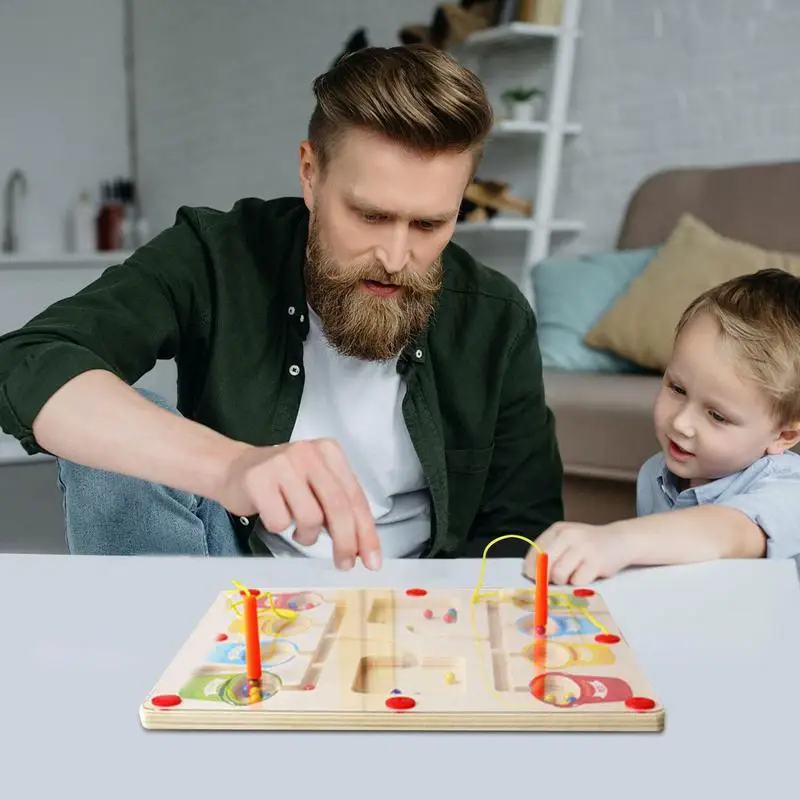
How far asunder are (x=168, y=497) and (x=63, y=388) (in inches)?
10.3

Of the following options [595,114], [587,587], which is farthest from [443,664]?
[595,114]

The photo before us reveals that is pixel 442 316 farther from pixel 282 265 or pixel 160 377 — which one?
pixel 160 377

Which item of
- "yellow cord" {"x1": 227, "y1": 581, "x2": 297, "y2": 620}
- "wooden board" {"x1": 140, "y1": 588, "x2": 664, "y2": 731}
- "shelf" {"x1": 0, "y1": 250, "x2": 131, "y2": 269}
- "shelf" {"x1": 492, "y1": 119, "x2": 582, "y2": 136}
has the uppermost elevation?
"shelf" {"x1": 492, "y1": 119, "x2": 582, "y2": 136}

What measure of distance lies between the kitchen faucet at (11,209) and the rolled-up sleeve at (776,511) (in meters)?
4.19

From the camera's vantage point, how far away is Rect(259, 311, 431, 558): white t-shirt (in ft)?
4.74

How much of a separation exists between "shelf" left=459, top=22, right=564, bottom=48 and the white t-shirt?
2.16 meters

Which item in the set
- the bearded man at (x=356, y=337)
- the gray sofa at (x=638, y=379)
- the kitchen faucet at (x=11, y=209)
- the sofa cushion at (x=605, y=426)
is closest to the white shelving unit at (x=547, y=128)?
the gray sofa at (x=638, y=379)

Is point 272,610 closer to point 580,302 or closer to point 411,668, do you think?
point 411,668

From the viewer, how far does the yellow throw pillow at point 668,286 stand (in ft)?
7.92

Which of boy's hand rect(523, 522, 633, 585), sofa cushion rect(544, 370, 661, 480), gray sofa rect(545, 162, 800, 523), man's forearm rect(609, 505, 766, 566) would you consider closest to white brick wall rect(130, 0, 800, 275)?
gray sofa rect(545, 162, 800, 523)

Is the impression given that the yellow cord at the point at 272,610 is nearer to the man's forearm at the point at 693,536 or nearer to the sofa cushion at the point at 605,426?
the man's forearm at the point at 693,536

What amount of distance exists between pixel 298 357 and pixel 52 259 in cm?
323

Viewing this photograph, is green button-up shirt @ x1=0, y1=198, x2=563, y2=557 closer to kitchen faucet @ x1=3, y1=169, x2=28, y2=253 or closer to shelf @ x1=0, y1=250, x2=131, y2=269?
shelf @ x1=0, y1=250, x2=131, y2=269

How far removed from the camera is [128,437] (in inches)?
36.1
